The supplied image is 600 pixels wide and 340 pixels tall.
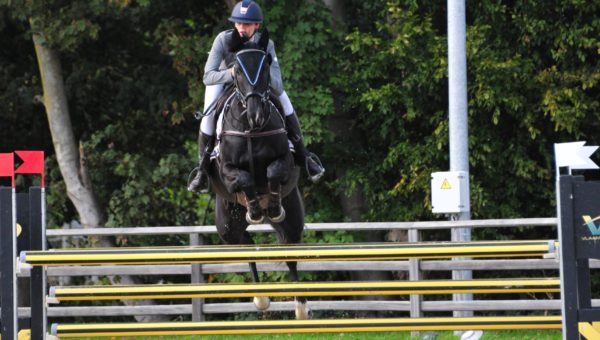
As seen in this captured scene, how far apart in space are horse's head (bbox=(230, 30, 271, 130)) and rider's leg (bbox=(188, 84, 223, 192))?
27.8 inches

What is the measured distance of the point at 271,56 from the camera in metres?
7.83

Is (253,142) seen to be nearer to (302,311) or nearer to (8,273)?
(302,311)

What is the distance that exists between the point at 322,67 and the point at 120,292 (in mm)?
8086

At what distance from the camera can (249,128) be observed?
7730 mm

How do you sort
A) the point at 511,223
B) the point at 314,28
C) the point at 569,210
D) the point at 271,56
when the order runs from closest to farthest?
1. the point at 569,210
2. the point at 271,56
3. the point at 511,223
4. the point at 314,28

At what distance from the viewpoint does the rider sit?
787cm

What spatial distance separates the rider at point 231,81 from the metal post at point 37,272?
180 centimetres

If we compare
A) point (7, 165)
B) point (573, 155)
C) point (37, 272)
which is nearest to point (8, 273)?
point (37, 272)

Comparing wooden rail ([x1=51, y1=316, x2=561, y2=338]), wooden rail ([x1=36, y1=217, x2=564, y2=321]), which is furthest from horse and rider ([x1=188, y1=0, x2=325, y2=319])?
wooden rail ([x1=36, y1=217, x2=564, y2=321])

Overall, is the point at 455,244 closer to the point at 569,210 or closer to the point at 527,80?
the point at 569,210

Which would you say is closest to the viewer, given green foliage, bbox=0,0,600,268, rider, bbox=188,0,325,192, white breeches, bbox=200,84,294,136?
rider, bbox=188,0,325,192

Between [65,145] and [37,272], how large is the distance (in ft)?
29.6

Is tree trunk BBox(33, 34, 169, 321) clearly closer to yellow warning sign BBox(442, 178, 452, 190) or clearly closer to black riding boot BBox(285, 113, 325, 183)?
yellow warning sign BBox(442, 178, 452, 190)

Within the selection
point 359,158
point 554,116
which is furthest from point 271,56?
point 359,158
